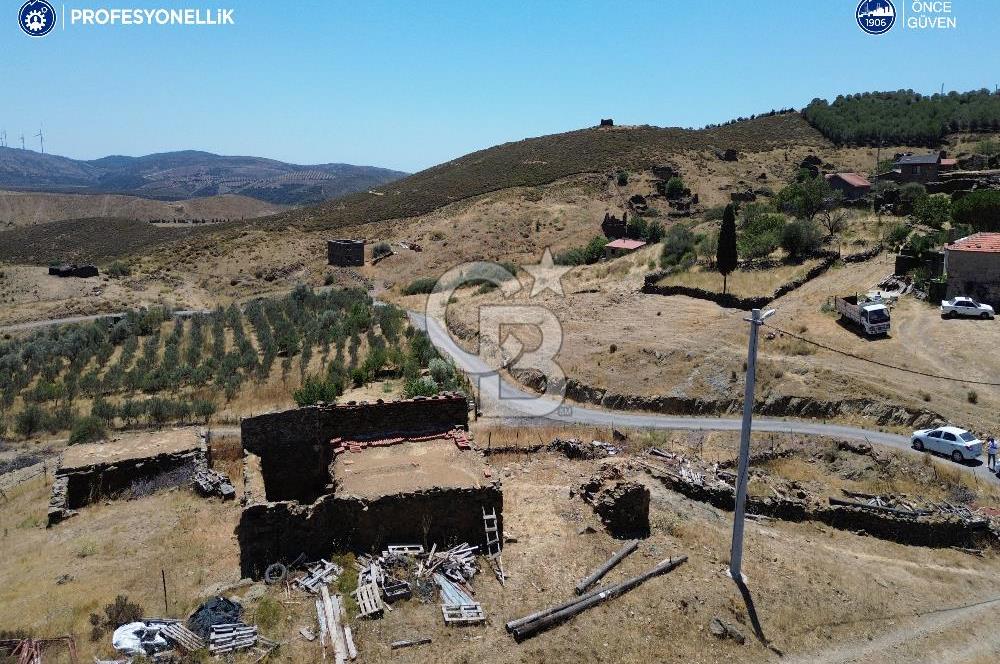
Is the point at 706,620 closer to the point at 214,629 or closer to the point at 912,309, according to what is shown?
the point at 214,629

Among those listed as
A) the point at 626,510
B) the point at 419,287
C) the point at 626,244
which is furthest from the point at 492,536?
the point at 626,244

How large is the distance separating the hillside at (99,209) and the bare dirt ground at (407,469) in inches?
5336

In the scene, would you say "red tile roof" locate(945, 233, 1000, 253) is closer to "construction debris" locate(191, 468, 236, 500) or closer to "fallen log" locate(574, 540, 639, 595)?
"fallen log" locate(574, 540, 639, 595)

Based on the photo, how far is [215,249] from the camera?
79500 millimetres

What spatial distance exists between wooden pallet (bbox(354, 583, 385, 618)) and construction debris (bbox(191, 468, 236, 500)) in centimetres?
612

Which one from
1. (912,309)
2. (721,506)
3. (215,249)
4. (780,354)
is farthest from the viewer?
(215,249)

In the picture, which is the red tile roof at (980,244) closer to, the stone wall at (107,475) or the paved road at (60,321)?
the stone wall at (107,475)

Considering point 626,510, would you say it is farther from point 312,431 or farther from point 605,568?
point 312,431

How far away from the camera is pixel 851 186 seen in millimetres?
60250

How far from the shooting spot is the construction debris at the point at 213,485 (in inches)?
648

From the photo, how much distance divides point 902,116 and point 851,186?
5227cm

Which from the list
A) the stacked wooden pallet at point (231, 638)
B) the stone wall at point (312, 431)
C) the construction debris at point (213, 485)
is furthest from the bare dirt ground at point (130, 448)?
the stacked wooden pallet at point (231, 638)

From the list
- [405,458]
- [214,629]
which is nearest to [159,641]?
[214,629]

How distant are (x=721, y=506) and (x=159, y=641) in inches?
513
